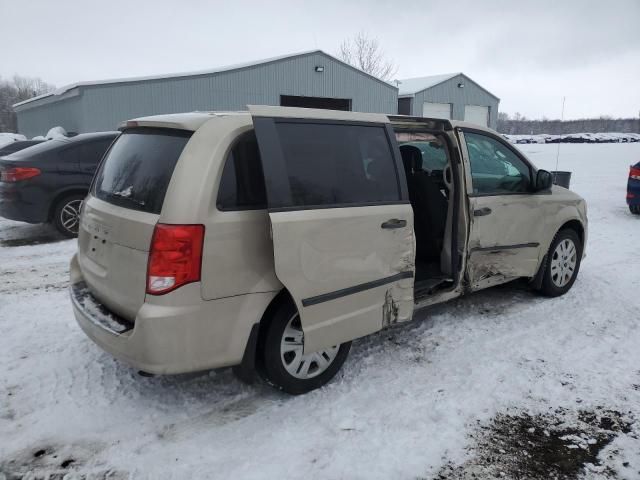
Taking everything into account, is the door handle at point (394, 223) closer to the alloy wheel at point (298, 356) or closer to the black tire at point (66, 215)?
the alloy wheel at point (298, 356)

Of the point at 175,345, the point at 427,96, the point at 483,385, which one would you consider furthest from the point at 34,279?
the point at 427,96

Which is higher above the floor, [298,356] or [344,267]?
[344,267]

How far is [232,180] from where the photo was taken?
8.80ft

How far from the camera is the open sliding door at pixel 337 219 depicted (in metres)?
2.74

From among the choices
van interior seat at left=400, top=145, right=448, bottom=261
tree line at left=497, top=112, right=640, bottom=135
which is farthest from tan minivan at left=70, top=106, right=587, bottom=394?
tree line at left=497, top=112, right=640, bottom=135

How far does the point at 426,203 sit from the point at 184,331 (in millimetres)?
2645

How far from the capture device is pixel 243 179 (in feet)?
8.94

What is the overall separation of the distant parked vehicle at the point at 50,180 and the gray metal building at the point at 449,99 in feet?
76.0

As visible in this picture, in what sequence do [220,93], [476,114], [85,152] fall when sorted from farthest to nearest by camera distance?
[476,114], [220,93], [85,152]

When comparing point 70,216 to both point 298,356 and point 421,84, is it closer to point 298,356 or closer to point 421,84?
point 298,356

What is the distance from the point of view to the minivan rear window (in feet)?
8.88

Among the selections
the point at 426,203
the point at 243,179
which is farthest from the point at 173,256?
the point at 426,203

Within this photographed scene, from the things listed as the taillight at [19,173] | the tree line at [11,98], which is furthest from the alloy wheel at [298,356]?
the tree line at [11,98]

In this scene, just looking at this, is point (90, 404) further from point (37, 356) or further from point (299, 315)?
point (299, 315)
